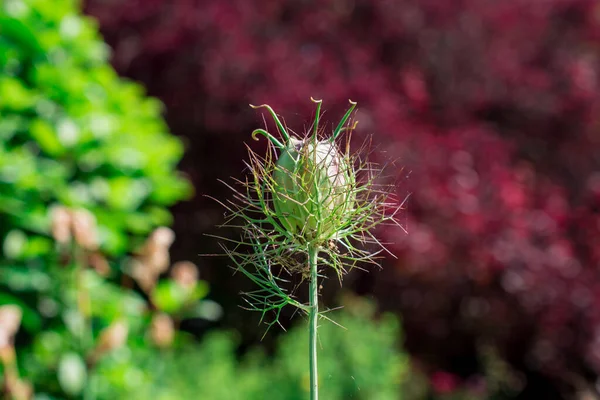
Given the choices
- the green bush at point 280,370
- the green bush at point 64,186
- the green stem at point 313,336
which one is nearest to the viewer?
the green stem at point 313,336

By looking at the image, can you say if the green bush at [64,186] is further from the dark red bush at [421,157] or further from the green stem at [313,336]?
the green stem at [313,336]

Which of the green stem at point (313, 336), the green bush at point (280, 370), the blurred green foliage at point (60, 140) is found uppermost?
the blurred green foliage at point (60, 140)

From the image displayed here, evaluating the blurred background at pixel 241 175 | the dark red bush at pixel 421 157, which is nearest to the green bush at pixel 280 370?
the blurred background at pixel 241 175

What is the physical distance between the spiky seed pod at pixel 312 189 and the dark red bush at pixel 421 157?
273 cm

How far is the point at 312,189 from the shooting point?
0.61 metres

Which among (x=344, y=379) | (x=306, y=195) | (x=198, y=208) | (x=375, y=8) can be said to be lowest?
(x=306, y=195)

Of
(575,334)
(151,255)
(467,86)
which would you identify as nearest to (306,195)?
(151,255)

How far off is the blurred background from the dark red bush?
0.5 inches

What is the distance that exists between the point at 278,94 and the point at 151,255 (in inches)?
71.5

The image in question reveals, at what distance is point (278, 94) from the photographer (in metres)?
3.83

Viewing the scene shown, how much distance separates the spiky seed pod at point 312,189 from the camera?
1.88ft

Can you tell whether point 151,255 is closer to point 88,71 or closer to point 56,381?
point 56,381

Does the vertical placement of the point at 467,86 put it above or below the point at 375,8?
below

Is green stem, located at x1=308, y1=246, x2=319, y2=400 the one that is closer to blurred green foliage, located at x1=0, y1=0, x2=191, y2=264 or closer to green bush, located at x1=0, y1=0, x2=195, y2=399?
green bush, located at x1=0, y1=0, x2=195, y2=399
